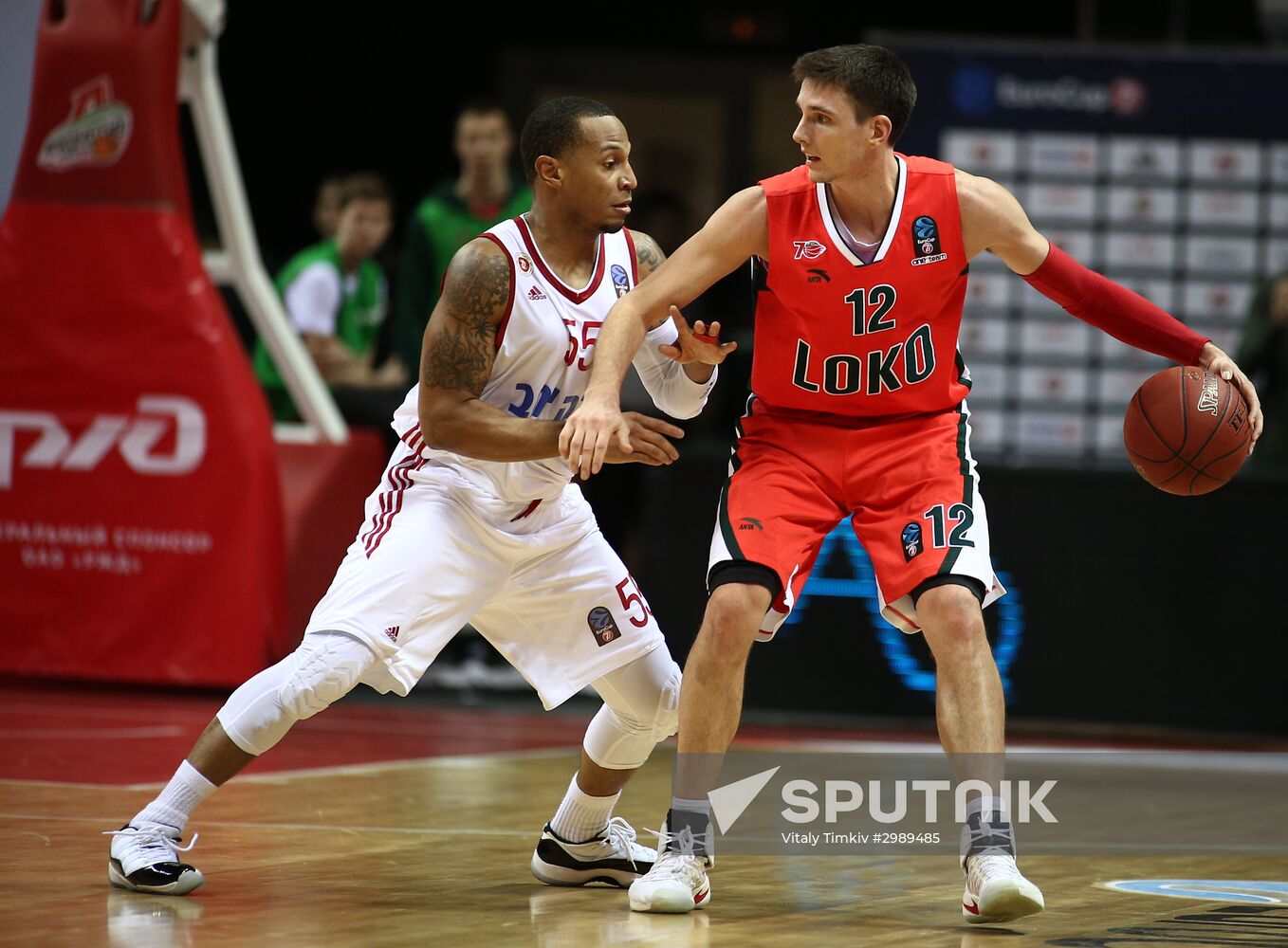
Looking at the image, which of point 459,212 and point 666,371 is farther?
point 459,212

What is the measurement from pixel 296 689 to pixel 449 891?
667 millimetres

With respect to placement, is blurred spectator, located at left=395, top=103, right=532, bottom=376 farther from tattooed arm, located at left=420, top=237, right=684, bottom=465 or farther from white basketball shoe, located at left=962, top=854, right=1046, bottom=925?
white basketball shoe, located at left=962, top=854, right=1046, bottom=925

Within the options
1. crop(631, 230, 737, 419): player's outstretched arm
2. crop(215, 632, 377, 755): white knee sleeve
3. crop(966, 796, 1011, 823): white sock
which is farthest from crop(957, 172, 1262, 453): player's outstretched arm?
crop(215, 632, 377, 755): white knee sleeve

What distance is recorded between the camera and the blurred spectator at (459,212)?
9.59m

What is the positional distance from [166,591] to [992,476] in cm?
389

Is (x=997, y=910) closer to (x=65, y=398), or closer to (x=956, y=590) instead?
(x=956, y=590)

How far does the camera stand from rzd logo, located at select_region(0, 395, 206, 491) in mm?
9367

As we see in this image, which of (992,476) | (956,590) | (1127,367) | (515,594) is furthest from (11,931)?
(1127,367)

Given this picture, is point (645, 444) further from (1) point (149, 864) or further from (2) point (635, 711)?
(1) point (149, 864)

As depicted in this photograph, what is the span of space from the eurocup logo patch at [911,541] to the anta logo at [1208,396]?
2.67ft

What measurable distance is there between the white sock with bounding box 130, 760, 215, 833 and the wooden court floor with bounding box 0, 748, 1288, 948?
0.63 feet

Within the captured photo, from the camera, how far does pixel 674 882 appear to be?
482cm

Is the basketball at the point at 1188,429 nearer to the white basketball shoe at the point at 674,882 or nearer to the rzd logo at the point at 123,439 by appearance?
the white basketball shoe at the point at 674,882

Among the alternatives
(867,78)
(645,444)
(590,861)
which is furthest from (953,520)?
(590,861)
